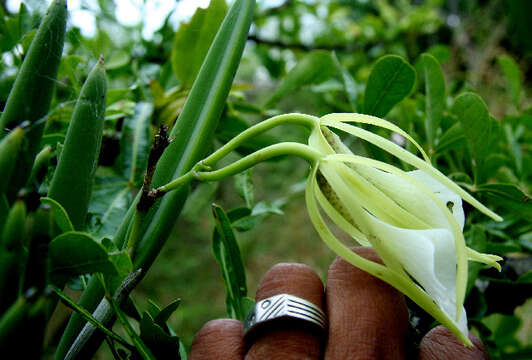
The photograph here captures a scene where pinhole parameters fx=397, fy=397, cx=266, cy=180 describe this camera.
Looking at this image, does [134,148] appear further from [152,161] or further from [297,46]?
[297,46]

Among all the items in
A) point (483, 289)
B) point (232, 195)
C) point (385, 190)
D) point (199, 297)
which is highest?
point (385, 190)

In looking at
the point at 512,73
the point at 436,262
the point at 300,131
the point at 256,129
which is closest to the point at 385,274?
the point at 436,262

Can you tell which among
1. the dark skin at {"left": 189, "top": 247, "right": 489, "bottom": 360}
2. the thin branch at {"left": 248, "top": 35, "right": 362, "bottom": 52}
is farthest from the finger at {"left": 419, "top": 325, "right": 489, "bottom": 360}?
the thin branch at {"left": 248, "top": 35, "right": 362, "bottom": 52}

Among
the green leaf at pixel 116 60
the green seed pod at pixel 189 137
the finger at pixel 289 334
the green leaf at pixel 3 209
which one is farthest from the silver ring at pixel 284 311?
the green leaf at pixel 116 60

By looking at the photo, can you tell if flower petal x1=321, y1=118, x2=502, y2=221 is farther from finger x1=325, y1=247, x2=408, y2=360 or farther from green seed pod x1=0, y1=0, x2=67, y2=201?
green seed pod x1=0, y1=0, x2=67, y2=201

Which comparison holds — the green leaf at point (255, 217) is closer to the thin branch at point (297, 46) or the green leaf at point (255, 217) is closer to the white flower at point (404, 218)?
the white flower at point (404, 218)

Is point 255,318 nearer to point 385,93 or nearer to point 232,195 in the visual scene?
point 385,93

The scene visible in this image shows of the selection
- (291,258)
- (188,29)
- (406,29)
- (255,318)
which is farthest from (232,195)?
(255,318)
